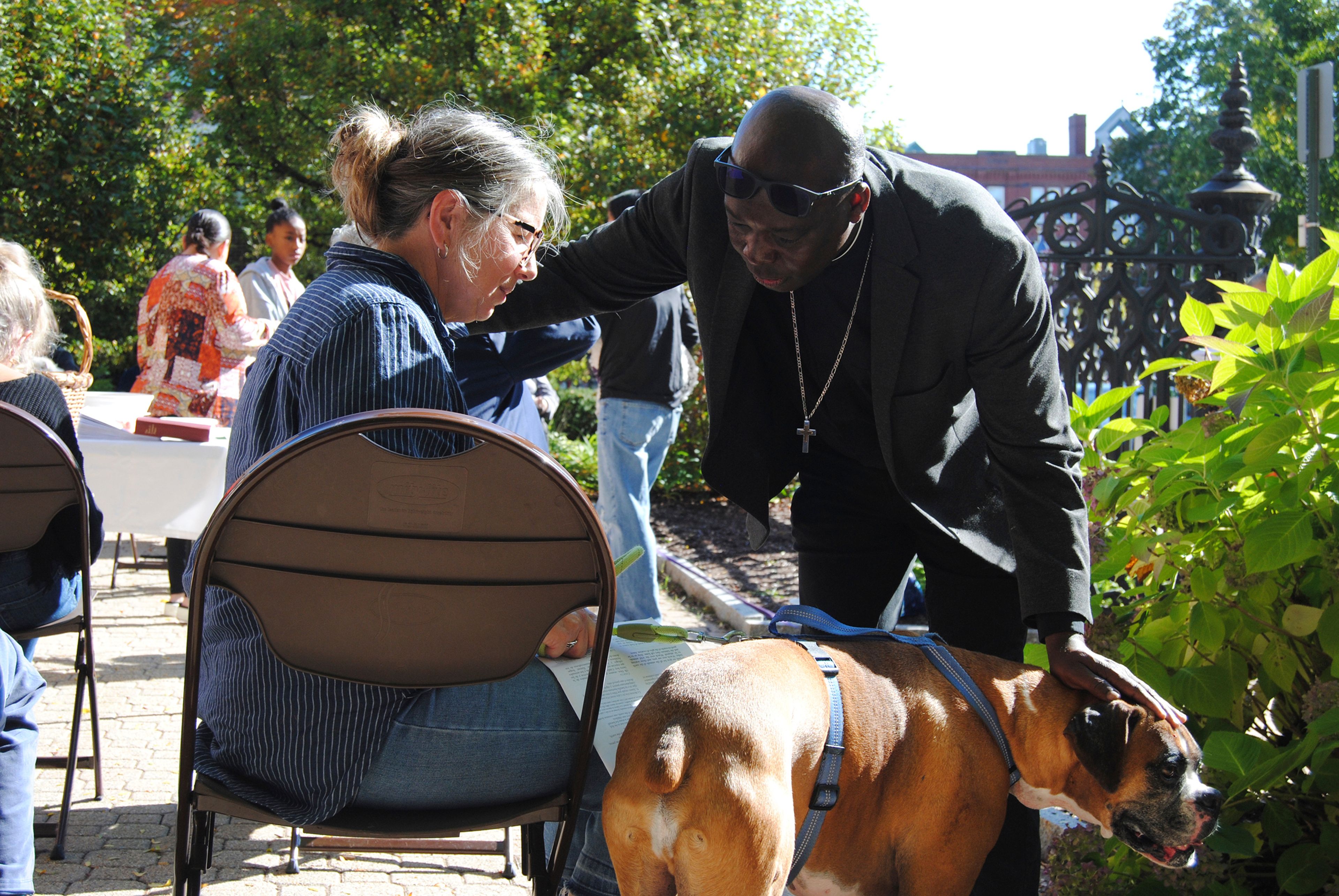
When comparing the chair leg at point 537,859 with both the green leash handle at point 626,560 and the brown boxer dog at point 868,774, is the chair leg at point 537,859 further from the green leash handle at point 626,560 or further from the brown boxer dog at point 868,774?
→ the green leash handle at point 626,560

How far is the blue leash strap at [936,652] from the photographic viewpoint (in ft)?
5.45

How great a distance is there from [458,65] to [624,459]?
7251 mm

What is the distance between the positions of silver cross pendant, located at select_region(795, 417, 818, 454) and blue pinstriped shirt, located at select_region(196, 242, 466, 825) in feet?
2.91

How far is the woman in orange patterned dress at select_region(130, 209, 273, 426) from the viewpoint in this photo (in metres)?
5.88

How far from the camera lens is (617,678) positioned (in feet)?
6.21

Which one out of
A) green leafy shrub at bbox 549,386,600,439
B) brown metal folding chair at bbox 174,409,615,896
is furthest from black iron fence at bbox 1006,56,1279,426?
green leafy shrub at bbox 549,386,600,439

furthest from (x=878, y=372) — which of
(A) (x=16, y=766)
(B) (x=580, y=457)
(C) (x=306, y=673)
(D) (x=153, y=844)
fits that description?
(B) (x=580, y=457)

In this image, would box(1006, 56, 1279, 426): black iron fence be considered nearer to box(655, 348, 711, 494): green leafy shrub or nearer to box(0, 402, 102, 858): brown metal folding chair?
box(655, 348, 711, 494): green leafy shrub

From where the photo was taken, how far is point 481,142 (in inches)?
77.6

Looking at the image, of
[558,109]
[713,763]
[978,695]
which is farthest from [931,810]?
[558,109]

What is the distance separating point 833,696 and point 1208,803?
0.58m

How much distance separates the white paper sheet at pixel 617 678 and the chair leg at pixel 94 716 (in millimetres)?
1885

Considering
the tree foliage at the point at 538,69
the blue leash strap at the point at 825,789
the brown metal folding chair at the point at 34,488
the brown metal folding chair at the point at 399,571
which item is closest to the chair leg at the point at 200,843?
the brown metal folding chair at the point at 399,571

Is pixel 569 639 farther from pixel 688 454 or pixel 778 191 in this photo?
pixel 688 454
